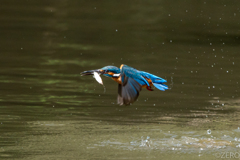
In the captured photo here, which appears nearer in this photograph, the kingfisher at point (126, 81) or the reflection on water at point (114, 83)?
the kingfisher at point (126, 81)

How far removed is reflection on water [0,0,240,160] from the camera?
5961mm

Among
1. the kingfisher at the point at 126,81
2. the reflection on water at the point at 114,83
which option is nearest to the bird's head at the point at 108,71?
the kingfisher at the point at 126,81

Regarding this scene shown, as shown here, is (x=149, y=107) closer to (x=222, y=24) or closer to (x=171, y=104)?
(x=171, y=104)

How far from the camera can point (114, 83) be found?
28.7 feet

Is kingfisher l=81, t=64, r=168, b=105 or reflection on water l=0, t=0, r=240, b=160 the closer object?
kingfisher l=81, t=64, r=168, b=105

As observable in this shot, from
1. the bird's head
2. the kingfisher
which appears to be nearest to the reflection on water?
the kingfisher

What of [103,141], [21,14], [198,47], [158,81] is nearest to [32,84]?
[103,141]

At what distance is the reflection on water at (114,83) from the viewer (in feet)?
19.6

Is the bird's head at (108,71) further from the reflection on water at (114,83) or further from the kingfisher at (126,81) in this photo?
the reflection on water at (114,83)

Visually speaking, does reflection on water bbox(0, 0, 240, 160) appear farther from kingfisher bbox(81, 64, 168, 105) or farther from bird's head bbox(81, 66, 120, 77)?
bird's head bbox(81, 66, 120, 77)

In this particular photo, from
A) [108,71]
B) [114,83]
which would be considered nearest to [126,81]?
[108,71]

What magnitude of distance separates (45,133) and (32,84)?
2.32m

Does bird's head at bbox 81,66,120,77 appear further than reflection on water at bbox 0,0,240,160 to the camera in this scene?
No

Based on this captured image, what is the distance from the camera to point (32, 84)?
8.41 m
